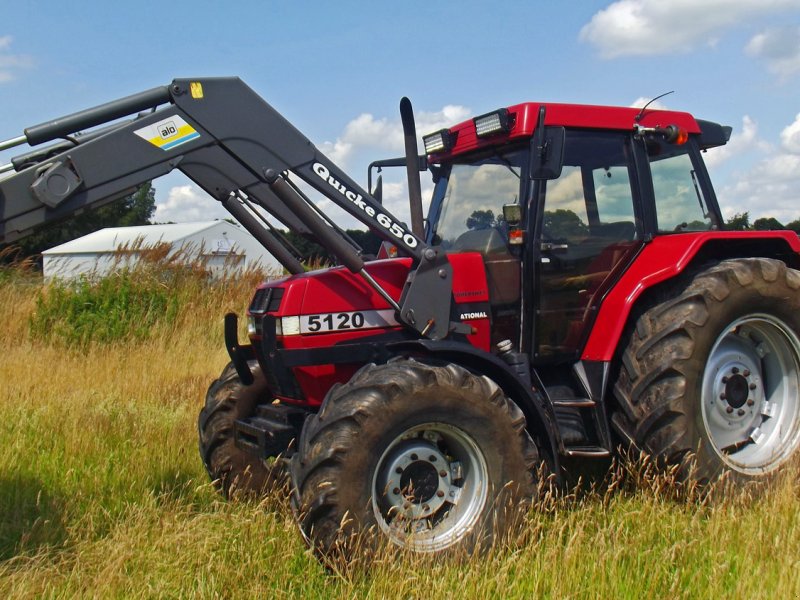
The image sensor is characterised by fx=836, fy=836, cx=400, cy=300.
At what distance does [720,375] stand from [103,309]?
26.1ft

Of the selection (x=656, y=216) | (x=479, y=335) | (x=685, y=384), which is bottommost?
(x=685, y=384)

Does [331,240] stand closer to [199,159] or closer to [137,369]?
[199,159]

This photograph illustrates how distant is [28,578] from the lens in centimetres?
379

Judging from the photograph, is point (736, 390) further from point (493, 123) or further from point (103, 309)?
point (103, 309)

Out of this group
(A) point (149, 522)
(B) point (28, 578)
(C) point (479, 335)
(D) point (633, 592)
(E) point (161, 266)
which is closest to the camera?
(D) point (633, 592)

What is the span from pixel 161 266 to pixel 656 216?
7.96 m

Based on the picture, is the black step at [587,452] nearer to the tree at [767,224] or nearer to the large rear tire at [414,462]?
the large rear tire at [414,462]

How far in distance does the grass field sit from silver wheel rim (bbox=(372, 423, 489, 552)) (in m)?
0.20

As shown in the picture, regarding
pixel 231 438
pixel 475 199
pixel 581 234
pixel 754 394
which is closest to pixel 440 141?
pixel 475 199

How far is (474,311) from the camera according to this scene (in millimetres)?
4789

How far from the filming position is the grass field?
362 cm

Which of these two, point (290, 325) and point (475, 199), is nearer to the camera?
point (290, 325)

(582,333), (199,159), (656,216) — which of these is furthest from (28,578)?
(656,216)

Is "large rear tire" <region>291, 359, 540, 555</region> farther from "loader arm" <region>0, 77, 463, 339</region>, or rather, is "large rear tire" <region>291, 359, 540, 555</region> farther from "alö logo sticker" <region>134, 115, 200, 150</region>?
"alö logo sticker" <region>134, 115, 200, 150</region>
